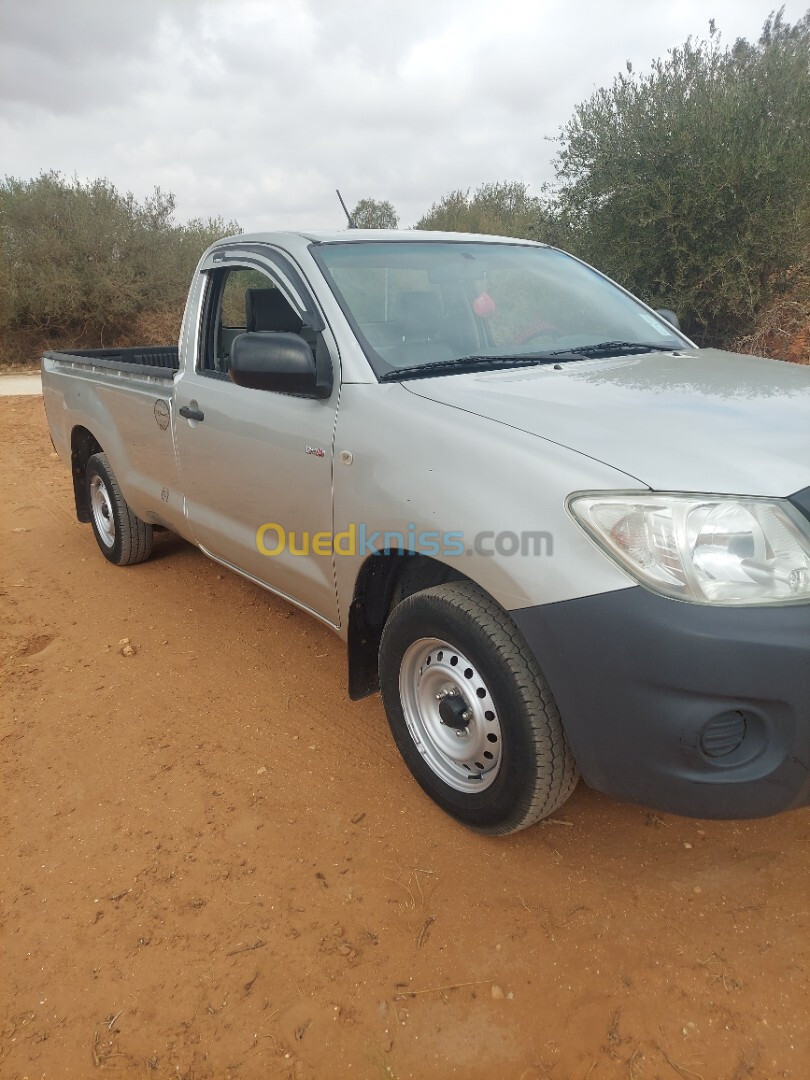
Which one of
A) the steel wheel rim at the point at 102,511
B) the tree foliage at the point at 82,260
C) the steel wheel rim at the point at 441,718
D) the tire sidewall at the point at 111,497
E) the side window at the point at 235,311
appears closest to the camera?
the steel wheel rim at the point at 441,718

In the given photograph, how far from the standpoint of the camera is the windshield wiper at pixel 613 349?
120 inches

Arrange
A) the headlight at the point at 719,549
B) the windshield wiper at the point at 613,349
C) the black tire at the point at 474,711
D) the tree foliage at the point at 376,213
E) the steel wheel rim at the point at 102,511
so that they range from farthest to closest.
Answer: the tree foliage at the point at 376,213 → the steel wheel rim at the point at 102,511 → the windshield wiper at the point at 613,349 → the black tire at the point at 474,711 → the headlight at the point at 719,549

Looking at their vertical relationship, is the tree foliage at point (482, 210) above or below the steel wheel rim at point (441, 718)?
above

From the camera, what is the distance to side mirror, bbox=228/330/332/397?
262 centimetres

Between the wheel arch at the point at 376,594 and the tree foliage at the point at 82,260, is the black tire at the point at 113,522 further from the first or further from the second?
the tree foliage at the point at 82,260

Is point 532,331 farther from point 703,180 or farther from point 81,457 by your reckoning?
point 703,180

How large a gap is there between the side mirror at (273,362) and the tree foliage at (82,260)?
18060 millimetres

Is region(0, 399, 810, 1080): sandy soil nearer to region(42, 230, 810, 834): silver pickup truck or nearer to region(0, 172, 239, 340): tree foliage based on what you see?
region(42, 230, 810, 834): silver pickup truck

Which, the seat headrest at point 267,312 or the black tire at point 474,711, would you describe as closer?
the black tire at point 474,711

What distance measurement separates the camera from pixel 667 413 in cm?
226

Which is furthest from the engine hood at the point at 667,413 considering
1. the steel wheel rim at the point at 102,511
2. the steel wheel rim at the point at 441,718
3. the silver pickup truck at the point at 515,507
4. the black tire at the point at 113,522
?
the steel wheel rim at the point at 102,511

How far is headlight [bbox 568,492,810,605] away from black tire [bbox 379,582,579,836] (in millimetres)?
470

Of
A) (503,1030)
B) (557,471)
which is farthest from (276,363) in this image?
(503,1030)

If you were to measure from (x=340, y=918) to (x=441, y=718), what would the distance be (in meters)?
0.67
